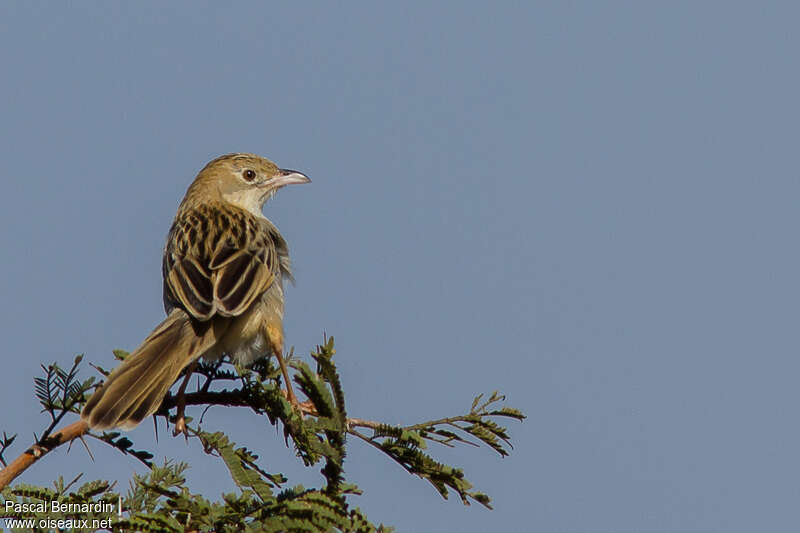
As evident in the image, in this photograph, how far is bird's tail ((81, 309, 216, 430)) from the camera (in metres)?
4.42

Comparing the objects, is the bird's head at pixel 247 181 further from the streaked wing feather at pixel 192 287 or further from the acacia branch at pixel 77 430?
the acacia branch at pixel 77 430

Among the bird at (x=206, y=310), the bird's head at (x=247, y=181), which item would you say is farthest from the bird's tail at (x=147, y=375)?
the bird's head at (x=247, y=181)

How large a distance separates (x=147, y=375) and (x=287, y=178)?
380 centimetres

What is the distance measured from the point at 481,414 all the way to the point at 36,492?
5.64 ft

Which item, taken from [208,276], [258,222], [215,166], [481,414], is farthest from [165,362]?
[215,166]

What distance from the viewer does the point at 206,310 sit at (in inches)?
218

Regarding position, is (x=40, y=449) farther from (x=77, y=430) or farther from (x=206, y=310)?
(x=206, y=310)

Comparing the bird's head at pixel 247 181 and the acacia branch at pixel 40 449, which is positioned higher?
the bird's head at pixel 247 181

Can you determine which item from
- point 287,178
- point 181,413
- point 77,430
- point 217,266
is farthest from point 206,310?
point 287,178

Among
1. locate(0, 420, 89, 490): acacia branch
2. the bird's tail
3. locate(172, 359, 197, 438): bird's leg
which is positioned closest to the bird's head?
the bird's tail

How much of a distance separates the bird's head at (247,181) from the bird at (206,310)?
2.19ft

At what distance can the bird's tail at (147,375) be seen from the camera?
14.5 feet

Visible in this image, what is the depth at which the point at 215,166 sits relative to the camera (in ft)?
28.4

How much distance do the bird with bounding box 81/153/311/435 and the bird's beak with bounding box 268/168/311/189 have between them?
31.2 inches
